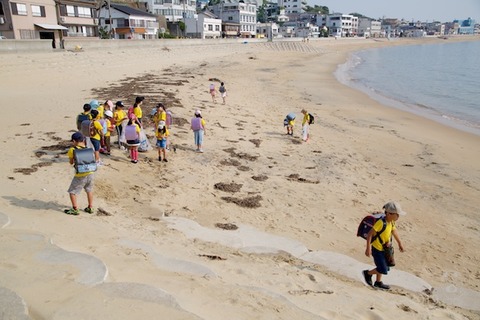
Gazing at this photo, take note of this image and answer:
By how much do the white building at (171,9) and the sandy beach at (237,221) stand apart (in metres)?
71.2

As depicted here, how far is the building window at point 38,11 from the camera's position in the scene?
131ft

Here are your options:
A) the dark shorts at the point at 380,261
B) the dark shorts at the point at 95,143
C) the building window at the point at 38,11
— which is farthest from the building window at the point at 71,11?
the dark shorts at the point at 380,261

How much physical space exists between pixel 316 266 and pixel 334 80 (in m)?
34.1

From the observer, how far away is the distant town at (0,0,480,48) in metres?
39.5

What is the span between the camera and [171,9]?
279 feet

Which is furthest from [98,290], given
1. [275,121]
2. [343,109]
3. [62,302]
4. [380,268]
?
[343,109]

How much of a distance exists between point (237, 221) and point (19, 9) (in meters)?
40.9

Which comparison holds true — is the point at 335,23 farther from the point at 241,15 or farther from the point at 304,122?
the point at 304,122

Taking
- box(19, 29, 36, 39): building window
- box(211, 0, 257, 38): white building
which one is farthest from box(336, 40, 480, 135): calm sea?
box(211, 0, 257, 38): white building

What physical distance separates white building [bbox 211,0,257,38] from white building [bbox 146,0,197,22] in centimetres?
1312

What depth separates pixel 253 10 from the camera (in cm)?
10350

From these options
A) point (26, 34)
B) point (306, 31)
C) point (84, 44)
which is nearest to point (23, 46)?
point (84, 44)

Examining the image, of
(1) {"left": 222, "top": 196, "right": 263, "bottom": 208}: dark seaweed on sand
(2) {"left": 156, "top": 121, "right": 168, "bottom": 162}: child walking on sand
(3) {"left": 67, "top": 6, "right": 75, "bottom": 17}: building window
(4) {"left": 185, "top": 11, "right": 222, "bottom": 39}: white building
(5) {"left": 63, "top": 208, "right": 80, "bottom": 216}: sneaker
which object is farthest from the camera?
(4) {"left": 185, "top": 11, "right": 222, "bottom": 39}: white building

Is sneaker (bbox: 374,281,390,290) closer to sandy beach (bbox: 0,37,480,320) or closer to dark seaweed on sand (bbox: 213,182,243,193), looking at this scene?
sandy beach (bbox: 0,37,480,320)
